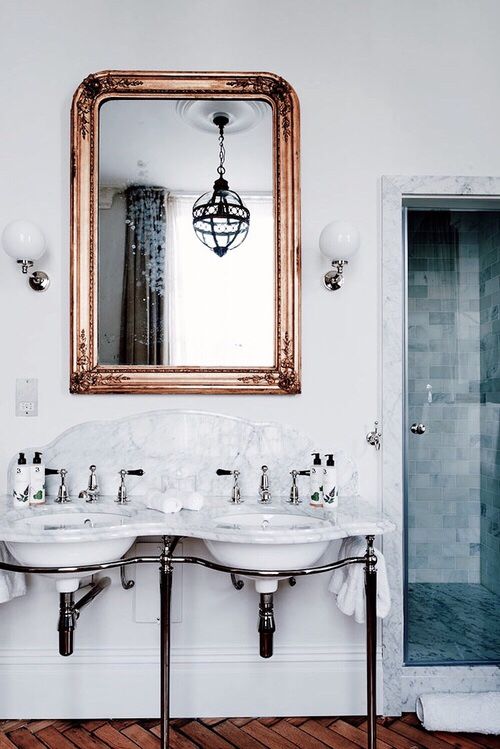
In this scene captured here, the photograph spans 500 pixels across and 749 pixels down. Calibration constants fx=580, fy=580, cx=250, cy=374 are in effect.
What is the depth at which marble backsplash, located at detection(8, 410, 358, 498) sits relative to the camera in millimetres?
2096

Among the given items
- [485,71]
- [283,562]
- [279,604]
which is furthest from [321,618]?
[485,71]

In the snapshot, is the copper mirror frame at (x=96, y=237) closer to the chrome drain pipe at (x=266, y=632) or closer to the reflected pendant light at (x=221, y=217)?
the reflected pendant light at (x=221, y=217)

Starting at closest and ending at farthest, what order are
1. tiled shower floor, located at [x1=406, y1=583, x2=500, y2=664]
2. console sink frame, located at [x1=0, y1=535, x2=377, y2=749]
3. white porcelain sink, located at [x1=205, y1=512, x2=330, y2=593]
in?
white porcelain sink, located at [x1=205, y1=512, x2=330, y2=593] → console sink frame, located at [x1=0, y1=535, x2=377, y2=749] → tiled shower floor, located at [x1=406, y1=583, x2=500, y2=664]

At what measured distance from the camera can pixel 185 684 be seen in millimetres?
2074

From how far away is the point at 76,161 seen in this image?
2090mm

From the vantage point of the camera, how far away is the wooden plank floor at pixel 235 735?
1.89 meters

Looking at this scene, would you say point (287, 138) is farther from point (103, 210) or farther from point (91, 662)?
point (91, 662)

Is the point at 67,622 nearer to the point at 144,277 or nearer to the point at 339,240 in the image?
the point at 144,277

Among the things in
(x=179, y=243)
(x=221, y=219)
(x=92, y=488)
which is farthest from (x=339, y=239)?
(x=92, y=488)

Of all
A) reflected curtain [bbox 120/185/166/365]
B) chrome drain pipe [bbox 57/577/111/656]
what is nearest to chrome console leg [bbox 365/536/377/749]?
chrome drain pipe [bbox 57/577/111/656]

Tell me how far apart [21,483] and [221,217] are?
116cm

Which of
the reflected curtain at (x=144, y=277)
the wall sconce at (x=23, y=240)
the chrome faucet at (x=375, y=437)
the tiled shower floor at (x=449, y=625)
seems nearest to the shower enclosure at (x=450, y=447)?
the tiled shower floor at (x=449, y=625)

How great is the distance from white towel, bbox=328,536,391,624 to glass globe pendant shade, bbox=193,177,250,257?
1.13 m

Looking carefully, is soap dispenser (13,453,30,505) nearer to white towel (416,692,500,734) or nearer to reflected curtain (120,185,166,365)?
reflected curtain (120,185,166,365)
